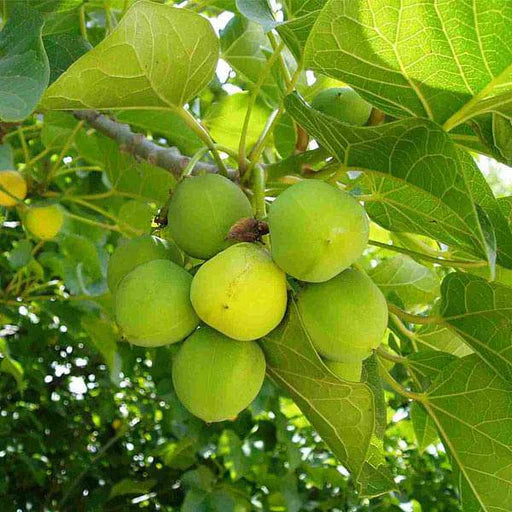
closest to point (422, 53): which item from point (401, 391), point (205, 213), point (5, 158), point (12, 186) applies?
point (205, 213)

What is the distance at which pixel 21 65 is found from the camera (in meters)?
0.99

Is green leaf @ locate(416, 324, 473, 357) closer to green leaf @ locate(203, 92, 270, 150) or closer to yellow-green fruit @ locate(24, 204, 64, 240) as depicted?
green leaf @ locate(203, 92, 270, 150)

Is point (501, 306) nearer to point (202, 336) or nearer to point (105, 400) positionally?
point (202, 336)

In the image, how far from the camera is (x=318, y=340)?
36.3 inches

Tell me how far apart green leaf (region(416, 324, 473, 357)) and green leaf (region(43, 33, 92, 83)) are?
858mm

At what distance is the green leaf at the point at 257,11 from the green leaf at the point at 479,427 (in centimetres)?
63

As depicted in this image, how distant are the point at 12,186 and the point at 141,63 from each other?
1057 mm

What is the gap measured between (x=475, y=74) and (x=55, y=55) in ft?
2.32

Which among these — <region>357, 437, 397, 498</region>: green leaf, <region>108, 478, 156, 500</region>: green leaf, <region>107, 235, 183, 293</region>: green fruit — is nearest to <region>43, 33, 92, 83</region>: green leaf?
<region>107, 235, 183, 293</region>: green fruit

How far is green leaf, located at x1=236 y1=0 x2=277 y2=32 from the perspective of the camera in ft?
3.29

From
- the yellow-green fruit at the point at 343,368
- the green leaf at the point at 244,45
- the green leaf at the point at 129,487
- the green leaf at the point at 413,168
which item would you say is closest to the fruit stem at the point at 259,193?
the green leaf at the point at 413,168

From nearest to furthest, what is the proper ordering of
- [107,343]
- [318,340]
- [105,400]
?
[318,340] < [107,343] < [105,400]

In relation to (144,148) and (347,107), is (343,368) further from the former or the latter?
(144,148)

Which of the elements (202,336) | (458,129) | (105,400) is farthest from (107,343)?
(458,129)
